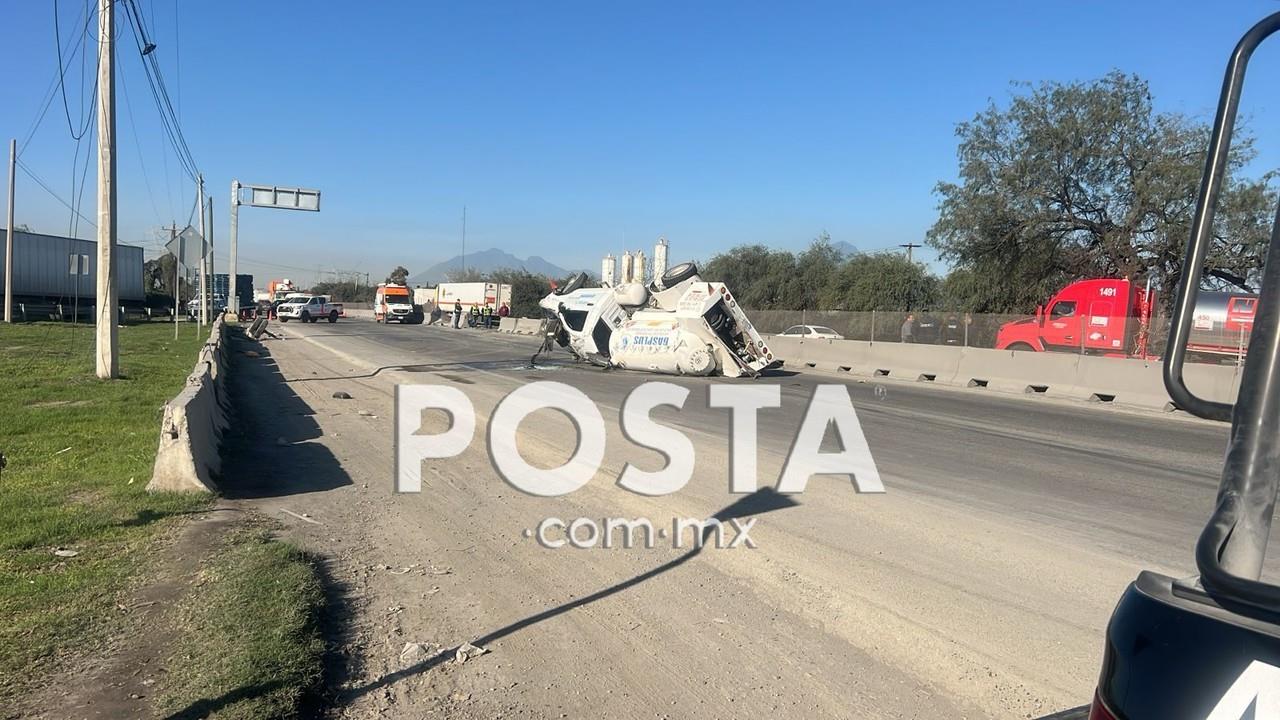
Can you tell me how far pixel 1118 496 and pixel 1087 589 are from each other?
3.38 meters

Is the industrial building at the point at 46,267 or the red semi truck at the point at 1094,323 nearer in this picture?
the red semi truck at the point at 1094,323

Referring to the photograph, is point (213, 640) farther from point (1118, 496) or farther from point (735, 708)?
point (1118, 496)

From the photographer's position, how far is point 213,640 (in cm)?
435

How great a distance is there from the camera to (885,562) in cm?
614

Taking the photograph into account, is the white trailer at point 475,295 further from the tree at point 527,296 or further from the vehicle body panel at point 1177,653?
the vehicle body panel at point 1177,653

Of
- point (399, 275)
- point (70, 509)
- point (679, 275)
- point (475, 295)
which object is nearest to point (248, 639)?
point (70, 509)

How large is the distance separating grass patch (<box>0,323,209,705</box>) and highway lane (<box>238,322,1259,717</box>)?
164cm

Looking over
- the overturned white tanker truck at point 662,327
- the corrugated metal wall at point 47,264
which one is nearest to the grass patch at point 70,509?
the overturned white tanker truck at point 662,327

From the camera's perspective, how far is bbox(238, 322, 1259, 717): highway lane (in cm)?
423

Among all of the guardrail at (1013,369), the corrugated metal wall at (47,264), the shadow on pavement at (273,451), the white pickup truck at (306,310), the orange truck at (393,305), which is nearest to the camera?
the shadow on pavement at (273,451)

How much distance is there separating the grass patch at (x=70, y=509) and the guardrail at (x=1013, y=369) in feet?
47.3

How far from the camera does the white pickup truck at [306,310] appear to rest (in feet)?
203

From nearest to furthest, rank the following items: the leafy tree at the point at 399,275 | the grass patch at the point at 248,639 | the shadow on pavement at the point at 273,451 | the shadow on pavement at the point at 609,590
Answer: the grass patch at the point at 248,639
the shadow on pavement at the point at 609,590
the shadow on pavement at the point at 273,451
the leafy tree at the point at 399,275

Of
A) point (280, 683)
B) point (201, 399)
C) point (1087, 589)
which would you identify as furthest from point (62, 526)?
point (1087, 589)
